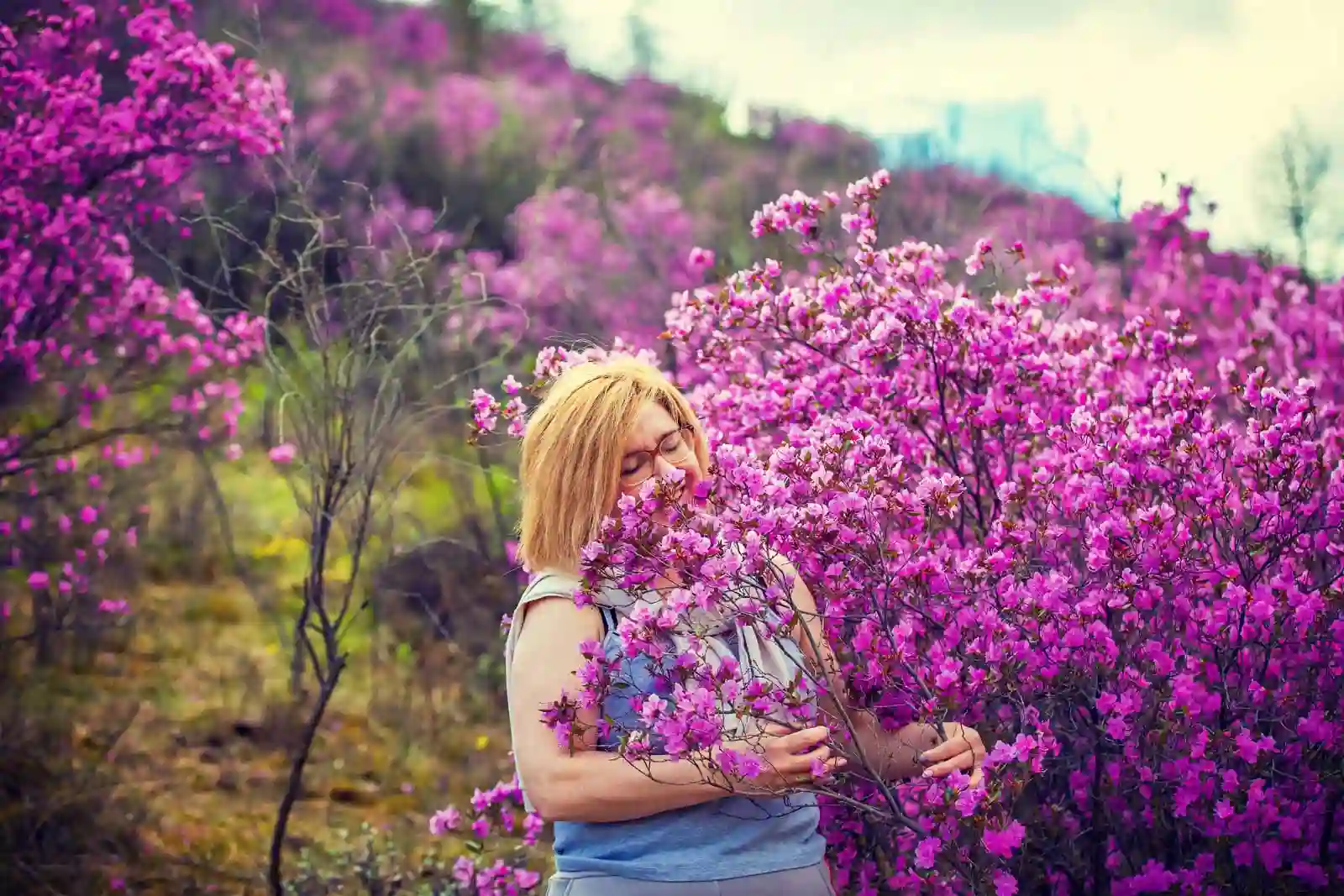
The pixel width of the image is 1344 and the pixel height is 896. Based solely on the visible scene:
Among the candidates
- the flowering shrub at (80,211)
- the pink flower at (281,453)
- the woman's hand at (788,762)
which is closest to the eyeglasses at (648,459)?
the woman's hand at (788,762)

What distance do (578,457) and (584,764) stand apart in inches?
21.7

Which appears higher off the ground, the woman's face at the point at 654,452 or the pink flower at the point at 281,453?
the woman's face at the point at 654,452

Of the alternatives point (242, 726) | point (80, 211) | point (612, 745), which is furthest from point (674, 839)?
point (242, 726)

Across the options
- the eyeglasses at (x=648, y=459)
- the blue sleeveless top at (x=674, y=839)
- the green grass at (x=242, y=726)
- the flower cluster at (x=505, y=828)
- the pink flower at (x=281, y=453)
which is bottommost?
the green grass at (x=242, y=726)

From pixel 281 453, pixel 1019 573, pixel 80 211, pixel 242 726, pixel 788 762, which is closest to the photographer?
pixel 788 762

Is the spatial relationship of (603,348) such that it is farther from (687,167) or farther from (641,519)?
(687,167)

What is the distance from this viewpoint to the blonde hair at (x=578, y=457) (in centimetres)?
246

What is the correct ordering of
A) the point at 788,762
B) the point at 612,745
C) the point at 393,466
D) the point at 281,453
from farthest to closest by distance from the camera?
the point at 393,466 < the point at 281,453 < the point at 612,745 < the point at 788,762

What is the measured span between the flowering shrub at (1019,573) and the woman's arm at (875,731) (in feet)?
0.13

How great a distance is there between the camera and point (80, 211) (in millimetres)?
5133

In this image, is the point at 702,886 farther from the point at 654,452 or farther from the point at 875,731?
the point at 654,452

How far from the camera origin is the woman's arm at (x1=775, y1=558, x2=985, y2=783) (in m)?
2.50

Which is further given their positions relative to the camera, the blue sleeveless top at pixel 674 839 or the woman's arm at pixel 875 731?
the woman's arm at pixel 875 731

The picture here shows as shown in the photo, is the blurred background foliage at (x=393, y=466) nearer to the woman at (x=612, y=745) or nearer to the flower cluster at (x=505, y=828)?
the flower cluster at (x=505, y=828)
